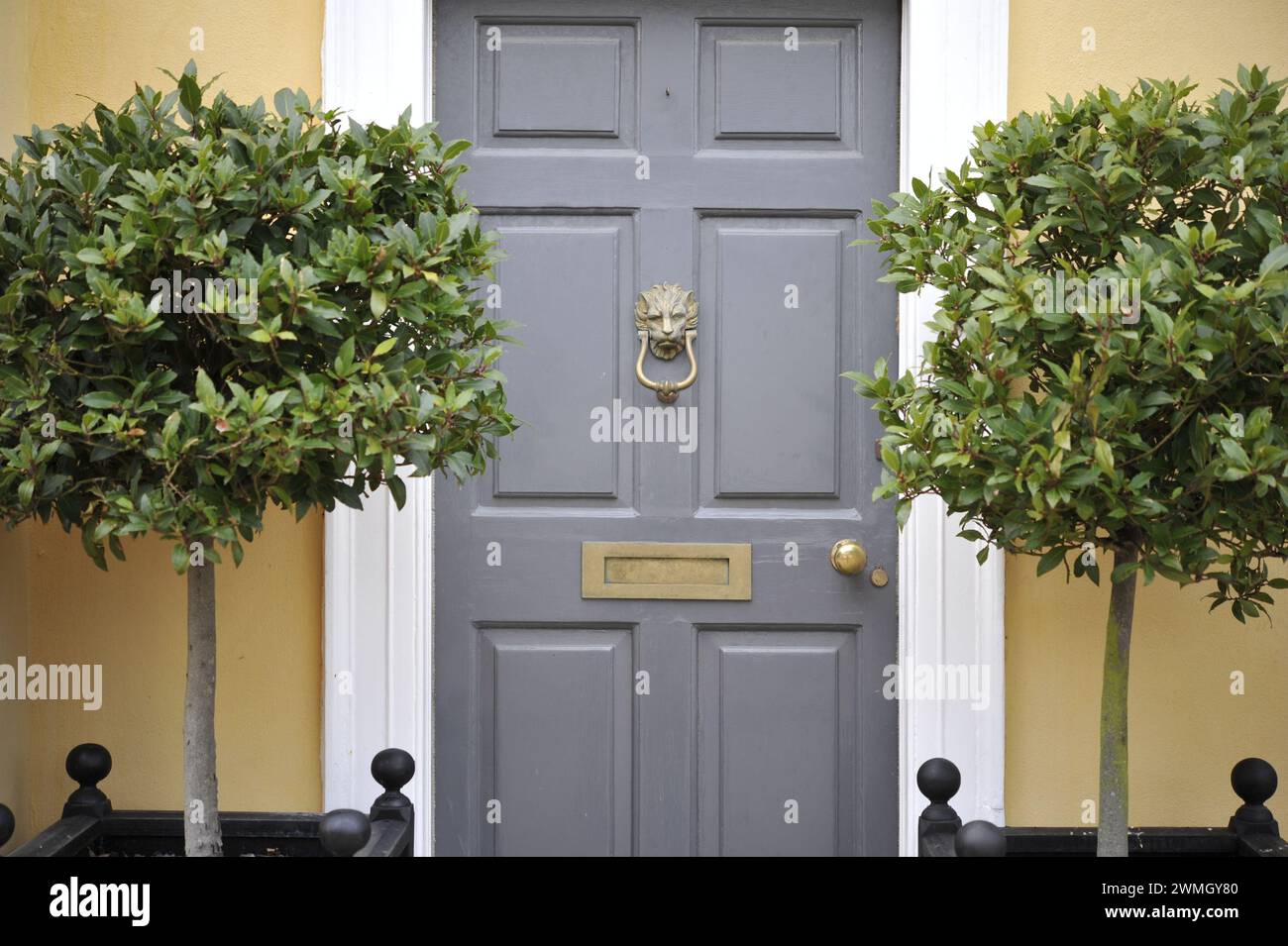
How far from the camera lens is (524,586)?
10.0ft

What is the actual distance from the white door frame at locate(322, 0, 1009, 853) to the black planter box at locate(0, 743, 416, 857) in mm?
147

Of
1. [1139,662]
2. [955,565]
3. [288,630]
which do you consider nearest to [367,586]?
Result: [288,630]

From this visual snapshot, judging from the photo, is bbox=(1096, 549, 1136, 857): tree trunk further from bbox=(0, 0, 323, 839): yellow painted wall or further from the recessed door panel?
bbox=(0, 0, 323, 839): yellow painted wall

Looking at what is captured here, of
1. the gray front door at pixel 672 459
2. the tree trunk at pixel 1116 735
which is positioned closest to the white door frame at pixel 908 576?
the gray front door at pixel 672 459

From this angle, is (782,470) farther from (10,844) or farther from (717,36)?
(10,844)

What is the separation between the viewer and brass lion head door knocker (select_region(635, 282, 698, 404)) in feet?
9.95

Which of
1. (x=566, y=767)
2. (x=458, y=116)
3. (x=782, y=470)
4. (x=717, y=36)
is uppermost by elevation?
(x=717, y=36)

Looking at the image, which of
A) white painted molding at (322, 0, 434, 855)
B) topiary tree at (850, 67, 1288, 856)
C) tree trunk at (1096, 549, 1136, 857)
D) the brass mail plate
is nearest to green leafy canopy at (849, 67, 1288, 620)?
topiary tree at (850, 67, 1288, 856)

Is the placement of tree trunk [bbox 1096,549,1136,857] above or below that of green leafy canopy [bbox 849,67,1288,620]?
below

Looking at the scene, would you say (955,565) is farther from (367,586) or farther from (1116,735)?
(367,586)

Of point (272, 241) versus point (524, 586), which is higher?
point (272, 241)
